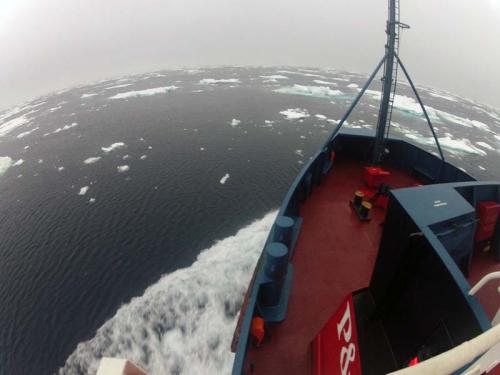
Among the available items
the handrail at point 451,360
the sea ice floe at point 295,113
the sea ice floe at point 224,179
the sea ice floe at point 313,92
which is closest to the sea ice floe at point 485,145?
the sea ice floe at point 295,113

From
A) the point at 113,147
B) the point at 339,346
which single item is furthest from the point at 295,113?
the point at 339,346

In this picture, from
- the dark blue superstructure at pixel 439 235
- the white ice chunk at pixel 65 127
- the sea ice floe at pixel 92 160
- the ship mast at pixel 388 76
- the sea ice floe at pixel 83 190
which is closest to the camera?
the dark blue superstructure at pixel 439 235

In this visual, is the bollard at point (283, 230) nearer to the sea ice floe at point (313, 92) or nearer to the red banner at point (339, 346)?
the red banner at point (339, 346)

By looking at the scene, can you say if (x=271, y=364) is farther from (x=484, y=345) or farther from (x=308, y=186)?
(x=308, y=186)

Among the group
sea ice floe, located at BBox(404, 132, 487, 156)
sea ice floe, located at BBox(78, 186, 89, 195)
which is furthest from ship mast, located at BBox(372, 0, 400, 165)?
sea ice floe, located at BBox(404, 132, 487, 156)

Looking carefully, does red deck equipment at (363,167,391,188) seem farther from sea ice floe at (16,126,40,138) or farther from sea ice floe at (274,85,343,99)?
sea ice floe at (274,85,343,99)
